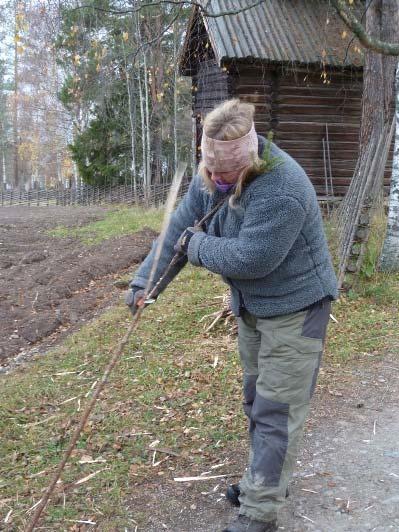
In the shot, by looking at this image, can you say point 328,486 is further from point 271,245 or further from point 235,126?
point 235,126

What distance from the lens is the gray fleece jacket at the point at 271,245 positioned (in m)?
2.44

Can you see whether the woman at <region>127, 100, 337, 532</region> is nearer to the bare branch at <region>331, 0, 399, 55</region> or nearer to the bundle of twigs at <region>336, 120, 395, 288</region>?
the bare branch at <region>331, 0, 399, 55</region>

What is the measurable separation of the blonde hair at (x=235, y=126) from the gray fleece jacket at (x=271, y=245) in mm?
41

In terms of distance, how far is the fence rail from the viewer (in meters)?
20.6

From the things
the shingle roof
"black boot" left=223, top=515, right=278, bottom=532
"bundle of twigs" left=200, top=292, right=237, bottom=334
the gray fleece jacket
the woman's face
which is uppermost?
the shingle roof

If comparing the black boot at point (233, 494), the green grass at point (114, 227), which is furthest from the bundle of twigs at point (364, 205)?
the green grass at point (114, 227)

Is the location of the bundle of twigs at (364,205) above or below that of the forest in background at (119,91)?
below

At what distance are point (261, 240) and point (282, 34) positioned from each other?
11.1 metres

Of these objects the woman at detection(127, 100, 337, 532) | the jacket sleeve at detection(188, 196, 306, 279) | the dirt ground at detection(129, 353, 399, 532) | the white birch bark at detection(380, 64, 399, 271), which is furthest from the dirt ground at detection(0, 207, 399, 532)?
the white birch bark at detection(380, 64, 399, 271)

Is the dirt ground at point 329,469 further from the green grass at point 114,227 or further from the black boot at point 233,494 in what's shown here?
the green grass at point 114,227

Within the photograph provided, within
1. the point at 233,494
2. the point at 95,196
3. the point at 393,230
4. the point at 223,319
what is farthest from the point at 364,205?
the point at 95,196

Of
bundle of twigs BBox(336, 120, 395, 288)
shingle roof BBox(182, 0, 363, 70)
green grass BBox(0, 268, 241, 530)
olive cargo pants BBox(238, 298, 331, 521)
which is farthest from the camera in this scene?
shingle roof BBox(182, 0, 363, 70)

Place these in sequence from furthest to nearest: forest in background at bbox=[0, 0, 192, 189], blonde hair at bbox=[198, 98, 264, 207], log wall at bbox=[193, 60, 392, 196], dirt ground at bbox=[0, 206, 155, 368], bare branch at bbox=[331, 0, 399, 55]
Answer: log wall at bbox=[193, 60, 392, 196], forest in background at bbox=[0, 0, 192, 189], dirt ground at bbox=[0, 206, 155, 368], bare branch at bbox=[331, 0, 399, 55], blonde hair at bbox=[198, 98, 264, 207]

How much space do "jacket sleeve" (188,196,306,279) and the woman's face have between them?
140mm
